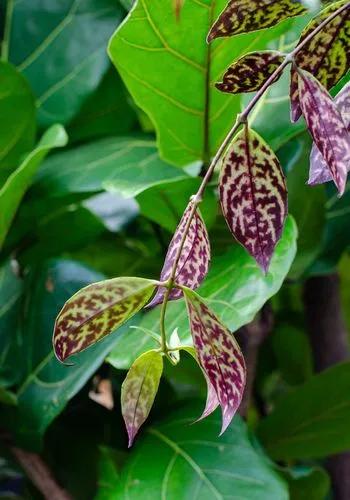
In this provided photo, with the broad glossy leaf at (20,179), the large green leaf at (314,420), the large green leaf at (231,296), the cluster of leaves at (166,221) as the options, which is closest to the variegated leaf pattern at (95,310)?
the cluster of leaves at (166,221)

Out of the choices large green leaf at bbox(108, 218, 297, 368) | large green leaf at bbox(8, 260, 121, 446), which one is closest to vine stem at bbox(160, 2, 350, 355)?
large green leaf at bbox(108, 218, 297, 368)

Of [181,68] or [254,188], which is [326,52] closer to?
[254,188]

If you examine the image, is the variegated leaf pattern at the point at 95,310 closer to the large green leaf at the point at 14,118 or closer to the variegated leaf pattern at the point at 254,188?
the variegated leaf pattern at the point at 254,188

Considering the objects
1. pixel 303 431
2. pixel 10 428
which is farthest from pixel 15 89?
pixel 303 431

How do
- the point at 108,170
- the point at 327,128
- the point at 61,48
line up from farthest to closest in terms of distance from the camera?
1. the point at 61,48
2. the point at 108,170
3. the point at 327,128

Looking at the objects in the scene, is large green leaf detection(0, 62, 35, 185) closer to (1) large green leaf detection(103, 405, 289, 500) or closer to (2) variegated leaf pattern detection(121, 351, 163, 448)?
(1) large green leaf detection(103, 405, 289, 500)

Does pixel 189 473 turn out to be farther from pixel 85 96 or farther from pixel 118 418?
pixel 85 96

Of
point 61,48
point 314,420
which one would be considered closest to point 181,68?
point 61,48
